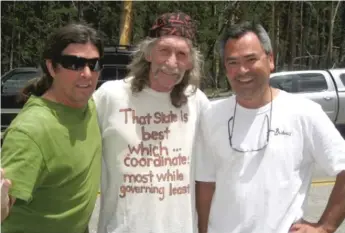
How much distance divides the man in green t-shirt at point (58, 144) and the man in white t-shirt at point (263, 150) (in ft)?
1.97

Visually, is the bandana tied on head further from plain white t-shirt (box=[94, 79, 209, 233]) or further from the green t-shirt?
the green t-shirt

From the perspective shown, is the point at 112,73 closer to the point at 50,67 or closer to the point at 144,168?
the point at 144,168

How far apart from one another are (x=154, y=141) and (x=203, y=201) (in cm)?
40

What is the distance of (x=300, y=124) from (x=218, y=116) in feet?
1.27

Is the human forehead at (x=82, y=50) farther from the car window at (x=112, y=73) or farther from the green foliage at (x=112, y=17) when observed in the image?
the green foliage at (x=112, y=17)

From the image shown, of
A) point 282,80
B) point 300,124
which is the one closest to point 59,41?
point 300,124

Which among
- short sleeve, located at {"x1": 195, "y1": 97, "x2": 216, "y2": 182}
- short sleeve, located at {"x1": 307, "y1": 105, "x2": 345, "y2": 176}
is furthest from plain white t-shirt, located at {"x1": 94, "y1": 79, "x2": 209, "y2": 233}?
short sleeve, located at {"x1": 307, "y1": 105, "x2": 345, "y2": 176}

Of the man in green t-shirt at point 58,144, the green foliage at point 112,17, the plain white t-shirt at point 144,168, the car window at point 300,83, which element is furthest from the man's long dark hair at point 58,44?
the green foliage at point 112,17

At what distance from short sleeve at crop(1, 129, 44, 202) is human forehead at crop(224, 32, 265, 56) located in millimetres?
998

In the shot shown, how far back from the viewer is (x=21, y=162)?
2.33 m

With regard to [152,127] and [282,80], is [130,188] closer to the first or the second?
[152,127]

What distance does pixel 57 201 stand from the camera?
2574 mm

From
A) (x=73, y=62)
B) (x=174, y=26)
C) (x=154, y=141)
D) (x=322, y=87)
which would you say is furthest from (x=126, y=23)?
(x=73, y=62)

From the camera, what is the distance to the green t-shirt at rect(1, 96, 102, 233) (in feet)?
7.70
